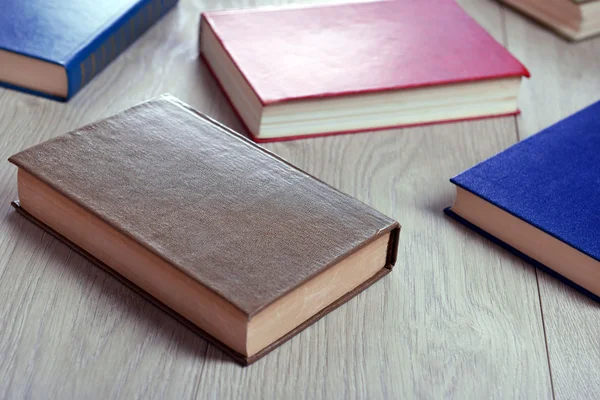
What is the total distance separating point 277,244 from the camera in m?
0.76

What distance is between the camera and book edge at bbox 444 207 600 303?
0.84 m

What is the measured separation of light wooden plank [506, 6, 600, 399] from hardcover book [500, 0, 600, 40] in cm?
1

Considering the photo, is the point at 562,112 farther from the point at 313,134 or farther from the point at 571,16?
the point at 313,134

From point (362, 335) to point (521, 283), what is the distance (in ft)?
0.60

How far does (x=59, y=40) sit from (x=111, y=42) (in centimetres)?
9

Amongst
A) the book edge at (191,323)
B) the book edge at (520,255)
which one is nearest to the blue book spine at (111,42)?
the book edge at (191,323)

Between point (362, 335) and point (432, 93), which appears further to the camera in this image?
point (432, 93)

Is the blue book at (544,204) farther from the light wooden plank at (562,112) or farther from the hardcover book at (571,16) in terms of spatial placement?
the hardcover book at (571,16)

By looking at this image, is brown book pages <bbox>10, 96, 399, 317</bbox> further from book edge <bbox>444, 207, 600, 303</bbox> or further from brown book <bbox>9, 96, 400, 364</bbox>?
book edge <bbox>444, 207, 600, 303</bbox>

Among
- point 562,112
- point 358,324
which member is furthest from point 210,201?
point 562,112

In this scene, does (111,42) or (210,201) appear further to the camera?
(111,42)

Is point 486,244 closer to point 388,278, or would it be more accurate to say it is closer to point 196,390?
point 388,278

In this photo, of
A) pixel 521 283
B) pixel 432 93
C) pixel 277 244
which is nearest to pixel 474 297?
pixel 521 283

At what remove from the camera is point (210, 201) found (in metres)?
0.80
